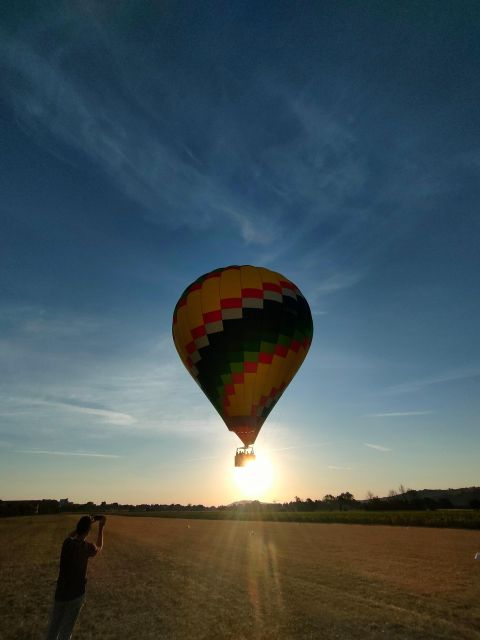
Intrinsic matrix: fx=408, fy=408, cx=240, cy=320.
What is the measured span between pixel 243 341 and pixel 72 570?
17.2 m

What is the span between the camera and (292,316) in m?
23.9

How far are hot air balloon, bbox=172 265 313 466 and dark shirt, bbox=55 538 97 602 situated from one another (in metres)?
16.6

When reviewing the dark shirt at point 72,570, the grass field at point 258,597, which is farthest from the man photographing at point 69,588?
the grass field at point 258,597

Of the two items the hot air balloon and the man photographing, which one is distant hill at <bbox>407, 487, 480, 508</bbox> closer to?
the hot air balloon

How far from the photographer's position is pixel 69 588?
587 centimetres

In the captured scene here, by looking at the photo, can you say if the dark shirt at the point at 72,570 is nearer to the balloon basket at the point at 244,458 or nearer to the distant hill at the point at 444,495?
the balloon basket at the point at 244,458

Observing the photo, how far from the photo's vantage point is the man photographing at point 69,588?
5.82 metres

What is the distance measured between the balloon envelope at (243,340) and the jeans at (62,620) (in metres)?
16.7

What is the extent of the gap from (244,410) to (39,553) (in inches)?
592

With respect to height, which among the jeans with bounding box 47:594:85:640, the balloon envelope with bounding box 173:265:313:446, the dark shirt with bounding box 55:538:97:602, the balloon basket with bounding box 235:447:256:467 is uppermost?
the balloon envelope with bounding box 173:265:313:446

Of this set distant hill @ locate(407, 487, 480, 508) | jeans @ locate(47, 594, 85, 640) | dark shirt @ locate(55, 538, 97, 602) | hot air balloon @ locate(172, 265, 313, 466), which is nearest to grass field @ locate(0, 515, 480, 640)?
jeans @ locate(47, 594, 85, 640)

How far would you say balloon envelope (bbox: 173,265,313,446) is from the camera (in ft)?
74.0

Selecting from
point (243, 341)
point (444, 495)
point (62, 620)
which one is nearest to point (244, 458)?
point (243, 341)

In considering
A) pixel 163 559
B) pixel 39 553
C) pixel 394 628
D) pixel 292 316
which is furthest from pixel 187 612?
pixel 39 553
